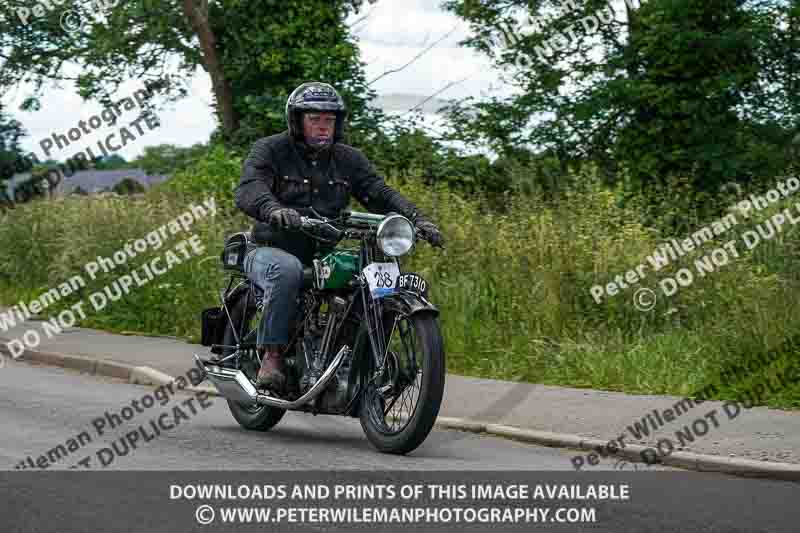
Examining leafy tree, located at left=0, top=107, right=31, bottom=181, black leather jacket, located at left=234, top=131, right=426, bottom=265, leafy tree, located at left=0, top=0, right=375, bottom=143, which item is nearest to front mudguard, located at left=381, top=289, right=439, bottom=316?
black leather jacket, located at left=234, top=131, right=426, bottom=265

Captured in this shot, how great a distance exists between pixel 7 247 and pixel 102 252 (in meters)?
4.55

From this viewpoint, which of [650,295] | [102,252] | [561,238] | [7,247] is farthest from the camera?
[7,247]

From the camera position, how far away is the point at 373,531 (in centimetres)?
638

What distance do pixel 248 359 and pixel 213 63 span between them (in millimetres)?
19966

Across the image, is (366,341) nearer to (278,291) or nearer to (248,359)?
(278,291)

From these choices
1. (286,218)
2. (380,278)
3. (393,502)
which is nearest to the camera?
(393,502)

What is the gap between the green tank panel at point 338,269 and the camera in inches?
345

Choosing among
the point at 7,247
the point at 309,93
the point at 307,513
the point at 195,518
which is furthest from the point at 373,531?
the point at 7,247

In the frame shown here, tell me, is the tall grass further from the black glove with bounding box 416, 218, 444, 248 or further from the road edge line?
the black glove with bounding box 416, 218, 444, 248

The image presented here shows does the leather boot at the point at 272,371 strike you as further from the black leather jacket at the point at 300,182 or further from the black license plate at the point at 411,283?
the black license plate at the point at 411,283

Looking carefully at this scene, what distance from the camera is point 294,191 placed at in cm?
919

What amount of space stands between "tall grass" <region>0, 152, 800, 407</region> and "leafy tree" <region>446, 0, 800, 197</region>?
1157 cm

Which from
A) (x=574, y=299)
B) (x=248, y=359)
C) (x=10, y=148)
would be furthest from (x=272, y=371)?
(x=10, y=148)

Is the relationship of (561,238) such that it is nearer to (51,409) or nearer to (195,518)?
(51,409)
